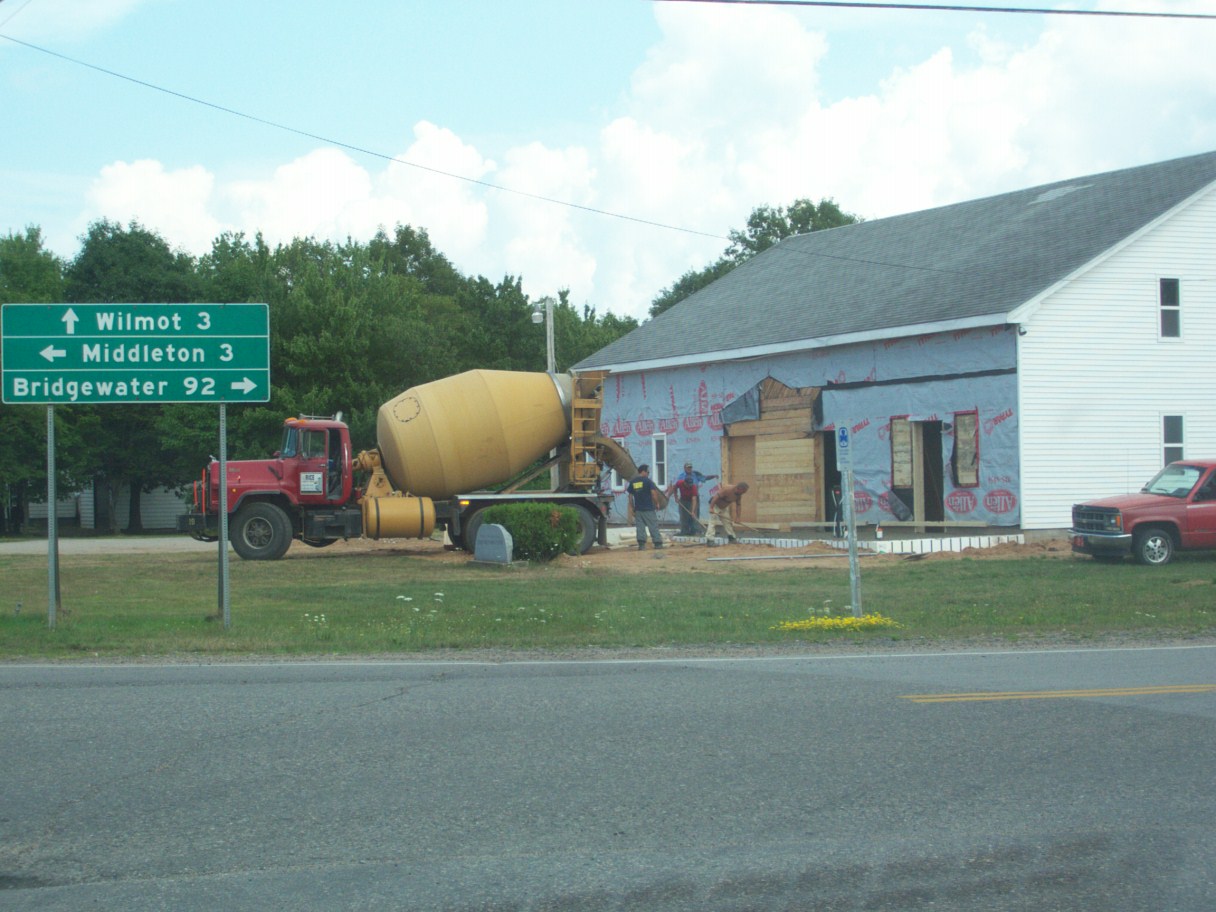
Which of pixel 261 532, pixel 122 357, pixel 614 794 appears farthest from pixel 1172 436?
pixel 614 794

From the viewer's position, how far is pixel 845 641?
1312 cm

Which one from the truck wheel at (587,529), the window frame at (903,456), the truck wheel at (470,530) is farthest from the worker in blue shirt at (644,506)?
the window frame at (903,456)

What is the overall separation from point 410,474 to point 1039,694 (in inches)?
723

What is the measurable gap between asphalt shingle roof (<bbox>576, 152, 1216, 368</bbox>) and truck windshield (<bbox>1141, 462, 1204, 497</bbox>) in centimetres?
485

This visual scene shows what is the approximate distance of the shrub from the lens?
23484 mm

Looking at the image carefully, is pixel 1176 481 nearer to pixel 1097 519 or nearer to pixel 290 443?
pixel 1097 519

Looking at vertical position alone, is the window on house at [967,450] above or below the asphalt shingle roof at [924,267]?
below

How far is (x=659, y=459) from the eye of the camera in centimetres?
3659

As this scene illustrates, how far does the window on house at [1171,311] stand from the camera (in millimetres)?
28078

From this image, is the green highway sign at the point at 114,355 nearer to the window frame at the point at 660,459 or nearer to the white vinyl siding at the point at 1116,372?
the white vinyl siding at the point at 1116,372

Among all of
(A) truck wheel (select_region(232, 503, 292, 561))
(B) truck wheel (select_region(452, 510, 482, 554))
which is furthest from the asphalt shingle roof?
(A) truck wheel (select_region(232, 503, 292, 561))

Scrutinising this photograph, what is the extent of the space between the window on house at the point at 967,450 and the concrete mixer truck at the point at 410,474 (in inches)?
297

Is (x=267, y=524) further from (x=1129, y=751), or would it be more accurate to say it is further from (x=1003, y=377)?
(x=1129, y=751)

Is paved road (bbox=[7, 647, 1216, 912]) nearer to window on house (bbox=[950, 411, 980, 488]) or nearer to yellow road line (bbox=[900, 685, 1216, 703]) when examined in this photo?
yellow road line (bbox=[900, 685, 1216, 703])
